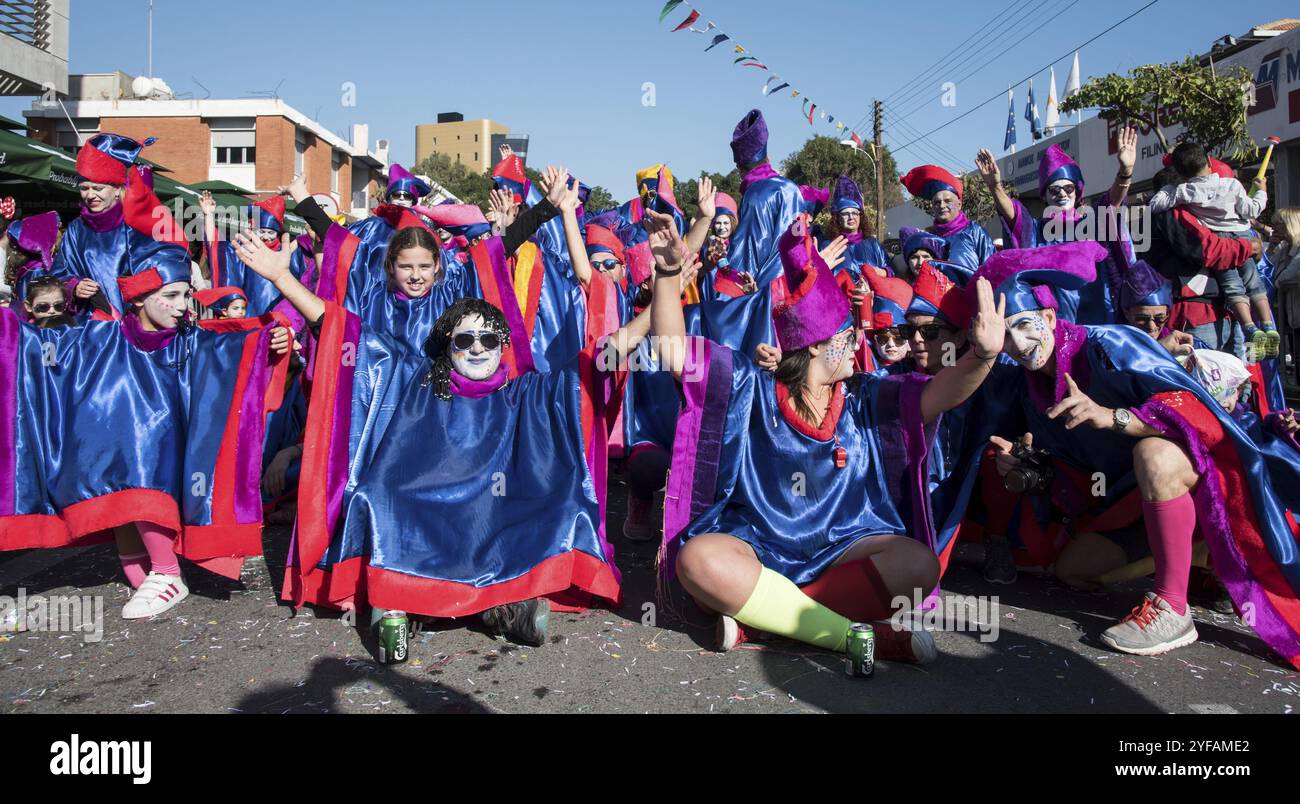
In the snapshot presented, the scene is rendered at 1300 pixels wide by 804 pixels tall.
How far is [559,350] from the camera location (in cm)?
589

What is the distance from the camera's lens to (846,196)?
7430 millimetres

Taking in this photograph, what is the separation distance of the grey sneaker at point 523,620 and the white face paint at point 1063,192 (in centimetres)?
439

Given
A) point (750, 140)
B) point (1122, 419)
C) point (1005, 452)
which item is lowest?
point (1005, 452)

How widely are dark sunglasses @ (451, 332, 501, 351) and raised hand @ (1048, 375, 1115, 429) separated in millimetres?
2199

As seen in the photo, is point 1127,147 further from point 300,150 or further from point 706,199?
point 300,150

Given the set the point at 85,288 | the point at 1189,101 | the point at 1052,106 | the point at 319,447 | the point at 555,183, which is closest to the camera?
the point at 319,447

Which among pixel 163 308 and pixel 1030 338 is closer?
pixel 1030 338

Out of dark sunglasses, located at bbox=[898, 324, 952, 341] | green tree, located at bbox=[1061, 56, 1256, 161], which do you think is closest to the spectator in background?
green tree, located at bbox=[1061, 56, 1256, 161]

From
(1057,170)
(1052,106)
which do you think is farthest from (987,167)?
(1052,106)

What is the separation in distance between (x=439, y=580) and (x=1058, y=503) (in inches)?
104

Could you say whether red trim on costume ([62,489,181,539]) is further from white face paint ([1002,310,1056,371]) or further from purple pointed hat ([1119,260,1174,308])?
purple pointed hat ([1119,260,1174,308])

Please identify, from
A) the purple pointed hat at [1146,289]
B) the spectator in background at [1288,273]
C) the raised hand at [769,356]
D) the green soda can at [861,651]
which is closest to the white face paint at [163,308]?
the raised hand at [769,356]

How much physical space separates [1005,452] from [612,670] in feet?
6.13

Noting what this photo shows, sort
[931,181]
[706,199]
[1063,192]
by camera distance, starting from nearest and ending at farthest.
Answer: [706,199]
[1063,192]
[931,181]
